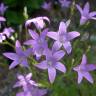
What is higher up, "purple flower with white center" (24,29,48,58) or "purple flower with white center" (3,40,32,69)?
"purple flower with white center" (24,29,48,58)

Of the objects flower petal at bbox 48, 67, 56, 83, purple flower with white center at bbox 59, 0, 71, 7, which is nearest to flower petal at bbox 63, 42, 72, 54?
flower petal at bbox 48, 67, 56, 83

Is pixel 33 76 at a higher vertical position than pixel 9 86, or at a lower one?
higher

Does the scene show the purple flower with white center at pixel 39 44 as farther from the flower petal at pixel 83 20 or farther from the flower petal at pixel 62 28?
the flower petal at pixel 83 20

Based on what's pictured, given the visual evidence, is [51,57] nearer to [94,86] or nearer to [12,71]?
[94,86]

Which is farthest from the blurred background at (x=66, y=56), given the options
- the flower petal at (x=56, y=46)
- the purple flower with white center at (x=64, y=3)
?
the flower petal at (x=56, y=46)

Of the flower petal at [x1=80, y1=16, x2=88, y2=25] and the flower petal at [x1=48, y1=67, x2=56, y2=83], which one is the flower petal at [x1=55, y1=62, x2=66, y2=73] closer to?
the flower petal at [x1=48, y1=67, x2=56, y2=83]

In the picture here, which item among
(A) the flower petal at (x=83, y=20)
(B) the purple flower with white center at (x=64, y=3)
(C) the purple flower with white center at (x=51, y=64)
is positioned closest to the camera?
(C) the purple flower with white center at (x=51, y=64)

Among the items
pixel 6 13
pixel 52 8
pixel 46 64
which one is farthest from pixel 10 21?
pixel 46 64

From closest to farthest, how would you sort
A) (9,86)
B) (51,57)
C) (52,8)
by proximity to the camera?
(51,57)
(9,86)
(52,8)
